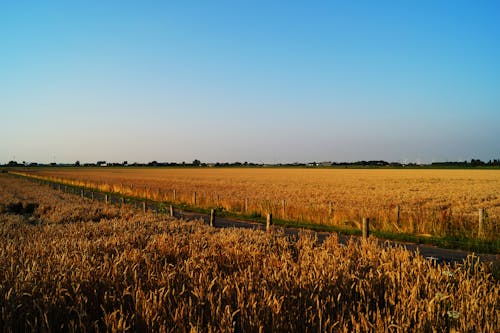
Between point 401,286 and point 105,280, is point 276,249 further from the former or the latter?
point 105,280

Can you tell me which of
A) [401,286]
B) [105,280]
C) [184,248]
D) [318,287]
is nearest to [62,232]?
[184,248]

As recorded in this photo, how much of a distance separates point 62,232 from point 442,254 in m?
13.2

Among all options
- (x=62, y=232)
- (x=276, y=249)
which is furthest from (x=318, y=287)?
(x=62, y=232)

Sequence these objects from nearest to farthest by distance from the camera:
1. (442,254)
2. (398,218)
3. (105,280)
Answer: (105,280), (442,254), (398,218)

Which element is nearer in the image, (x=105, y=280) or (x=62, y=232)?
(x=105, y=280)

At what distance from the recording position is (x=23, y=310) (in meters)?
3.79

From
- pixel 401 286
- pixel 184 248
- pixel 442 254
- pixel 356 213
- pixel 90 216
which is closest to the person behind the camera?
pixel 401 286

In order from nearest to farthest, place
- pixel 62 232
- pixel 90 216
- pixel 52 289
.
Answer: pixel 52 289
pixel 62 232
pixel 90 216

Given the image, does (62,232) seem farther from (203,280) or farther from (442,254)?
(442,254)

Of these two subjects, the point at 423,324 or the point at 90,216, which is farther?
the point at 90,216

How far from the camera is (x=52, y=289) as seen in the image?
4.21m

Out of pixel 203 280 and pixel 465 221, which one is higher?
pixel 203 280

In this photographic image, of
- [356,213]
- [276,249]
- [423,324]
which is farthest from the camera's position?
[356,213]

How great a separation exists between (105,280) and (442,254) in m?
13.1
